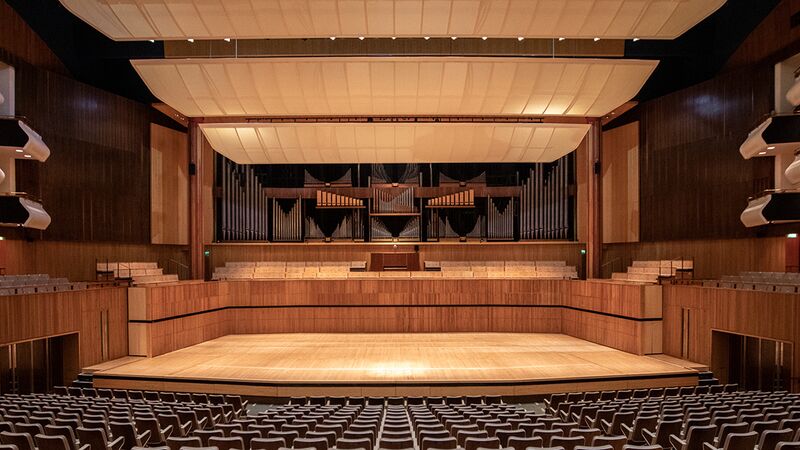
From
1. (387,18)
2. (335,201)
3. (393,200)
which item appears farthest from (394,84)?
(335,201)

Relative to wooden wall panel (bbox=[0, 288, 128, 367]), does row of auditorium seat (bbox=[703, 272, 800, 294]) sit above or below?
above

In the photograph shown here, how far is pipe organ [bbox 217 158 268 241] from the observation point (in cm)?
1461

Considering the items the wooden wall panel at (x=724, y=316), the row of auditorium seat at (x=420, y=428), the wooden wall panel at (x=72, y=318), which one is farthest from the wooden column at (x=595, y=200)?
the wooden wall panel at (x=72, y=318)

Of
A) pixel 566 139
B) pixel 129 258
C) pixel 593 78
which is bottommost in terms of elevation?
pixel 129 258

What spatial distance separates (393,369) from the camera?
30.5 ft

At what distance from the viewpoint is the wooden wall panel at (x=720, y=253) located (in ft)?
33.2

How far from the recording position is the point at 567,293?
43.6 feet

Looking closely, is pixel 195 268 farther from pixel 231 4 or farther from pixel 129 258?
pixel 231 4

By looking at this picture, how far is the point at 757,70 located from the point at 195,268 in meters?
12.5

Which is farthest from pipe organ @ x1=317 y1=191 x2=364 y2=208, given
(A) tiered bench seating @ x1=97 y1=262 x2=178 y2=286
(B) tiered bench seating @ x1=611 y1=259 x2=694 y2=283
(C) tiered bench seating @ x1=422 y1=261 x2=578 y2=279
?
(B) tiered bench seating @ x1=611 y1=259 x2=694 y2=283

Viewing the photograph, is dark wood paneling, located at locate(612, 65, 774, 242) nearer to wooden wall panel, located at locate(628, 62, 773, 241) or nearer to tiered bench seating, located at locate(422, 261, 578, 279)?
wooden wall panel, located at locate(628, 62, 773, 241)

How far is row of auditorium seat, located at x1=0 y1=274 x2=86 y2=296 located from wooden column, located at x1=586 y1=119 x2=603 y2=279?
1088 cm

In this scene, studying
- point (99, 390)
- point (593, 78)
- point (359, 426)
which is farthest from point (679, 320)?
point (99, 390)

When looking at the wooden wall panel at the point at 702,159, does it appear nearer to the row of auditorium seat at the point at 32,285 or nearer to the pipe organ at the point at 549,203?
the pipe organ at the point at 549,203
